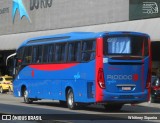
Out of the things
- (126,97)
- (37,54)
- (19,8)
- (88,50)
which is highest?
(19,8)

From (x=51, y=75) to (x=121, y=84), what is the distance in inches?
190

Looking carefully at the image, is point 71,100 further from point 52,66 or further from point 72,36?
point 72,36

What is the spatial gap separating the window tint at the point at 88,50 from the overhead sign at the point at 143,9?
14214mm

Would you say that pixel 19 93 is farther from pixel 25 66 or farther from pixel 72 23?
pixel 72 23

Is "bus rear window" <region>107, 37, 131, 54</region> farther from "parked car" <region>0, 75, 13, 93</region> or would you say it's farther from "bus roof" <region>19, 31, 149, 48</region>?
"parked car" <region>0, 75, 13, 93</region>

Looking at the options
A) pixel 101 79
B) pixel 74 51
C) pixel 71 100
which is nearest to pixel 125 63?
pixel 101 79

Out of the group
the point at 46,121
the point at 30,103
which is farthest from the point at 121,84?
the point at 30,103

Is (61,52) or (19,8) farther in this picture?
(19,8)

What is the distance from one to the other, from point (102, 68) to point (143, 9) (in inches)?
649

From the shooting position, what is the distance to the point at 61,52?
24594mm

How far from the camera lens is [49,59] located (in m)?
25.6

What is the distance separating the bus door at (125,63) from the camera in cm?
2169

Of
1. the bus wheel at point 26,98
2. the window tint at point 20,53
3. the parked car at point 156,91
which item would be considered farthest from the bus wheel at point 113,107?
the window tint at point 20,53

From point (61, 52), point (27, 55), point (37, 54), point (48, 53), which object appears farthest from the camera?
point (27, 55)
